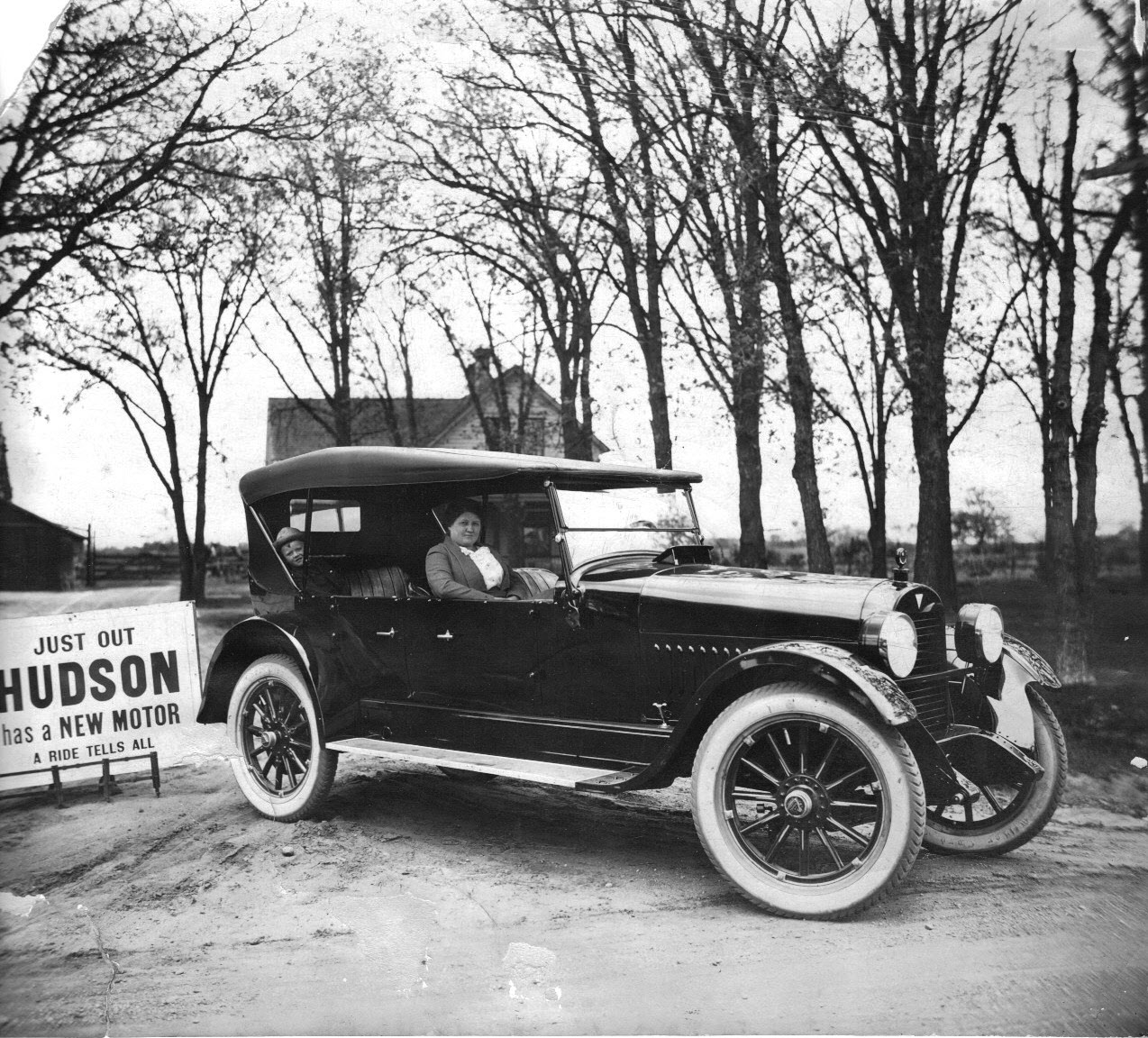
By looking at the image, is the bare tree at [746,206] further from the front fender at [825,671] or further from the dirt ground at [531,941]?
the dirt ground at [531,941]

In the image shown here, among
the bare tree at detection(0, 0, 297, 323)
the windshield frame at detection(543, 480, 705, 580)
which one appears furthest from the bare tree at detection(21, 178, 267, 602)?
the windshield frame at detection(543, 480, 705, 580)

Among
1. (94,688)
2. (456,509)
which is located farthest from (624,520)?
(94,688)

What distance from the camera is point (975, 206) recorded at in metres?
3.13

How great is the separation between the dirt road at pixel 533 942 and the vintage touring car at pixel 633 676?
201 millimetres

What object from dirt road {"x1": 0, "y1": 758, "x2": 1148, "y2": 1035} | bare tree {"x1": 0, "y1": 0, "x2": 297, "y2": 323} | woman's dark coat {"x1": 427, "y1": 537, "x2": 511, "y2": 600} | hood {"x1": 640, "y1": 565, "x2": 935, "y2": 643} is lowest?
dirt road {"x1": 0, "y1": 758, "x2": 1148, "y2": 1035}

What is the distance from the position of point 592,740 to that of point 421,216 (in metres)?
2.19

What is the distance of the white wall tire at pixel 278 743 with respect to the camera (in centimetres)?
337

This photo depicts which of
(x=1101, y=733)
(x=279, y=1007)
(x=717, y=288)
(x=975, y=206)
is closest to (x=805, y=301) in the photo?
(x=717, y=288)

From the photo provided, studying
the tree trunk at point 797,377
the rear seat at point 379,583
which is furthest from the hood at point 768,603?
the rear seat at point 379,583

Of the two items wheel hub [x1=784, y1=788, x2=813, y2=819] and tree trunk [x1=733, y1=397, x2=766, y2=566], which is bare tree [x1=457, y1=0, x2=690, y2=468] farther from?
wheel hub [x1=784, y1=788, x2=813, y2=819]

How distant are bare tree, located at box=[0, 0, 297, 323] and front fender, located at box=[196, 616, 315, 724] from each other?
1.42m

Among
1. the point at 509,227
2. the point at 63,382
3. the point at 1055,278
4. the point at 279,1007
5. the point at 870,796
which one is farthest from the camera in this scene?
the point at 509,227

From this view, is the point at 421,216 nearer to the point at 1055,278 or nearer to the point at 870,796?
the point at 1055,278

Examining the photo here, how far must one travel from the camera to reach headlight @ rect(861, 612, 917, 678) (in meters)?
2.46
